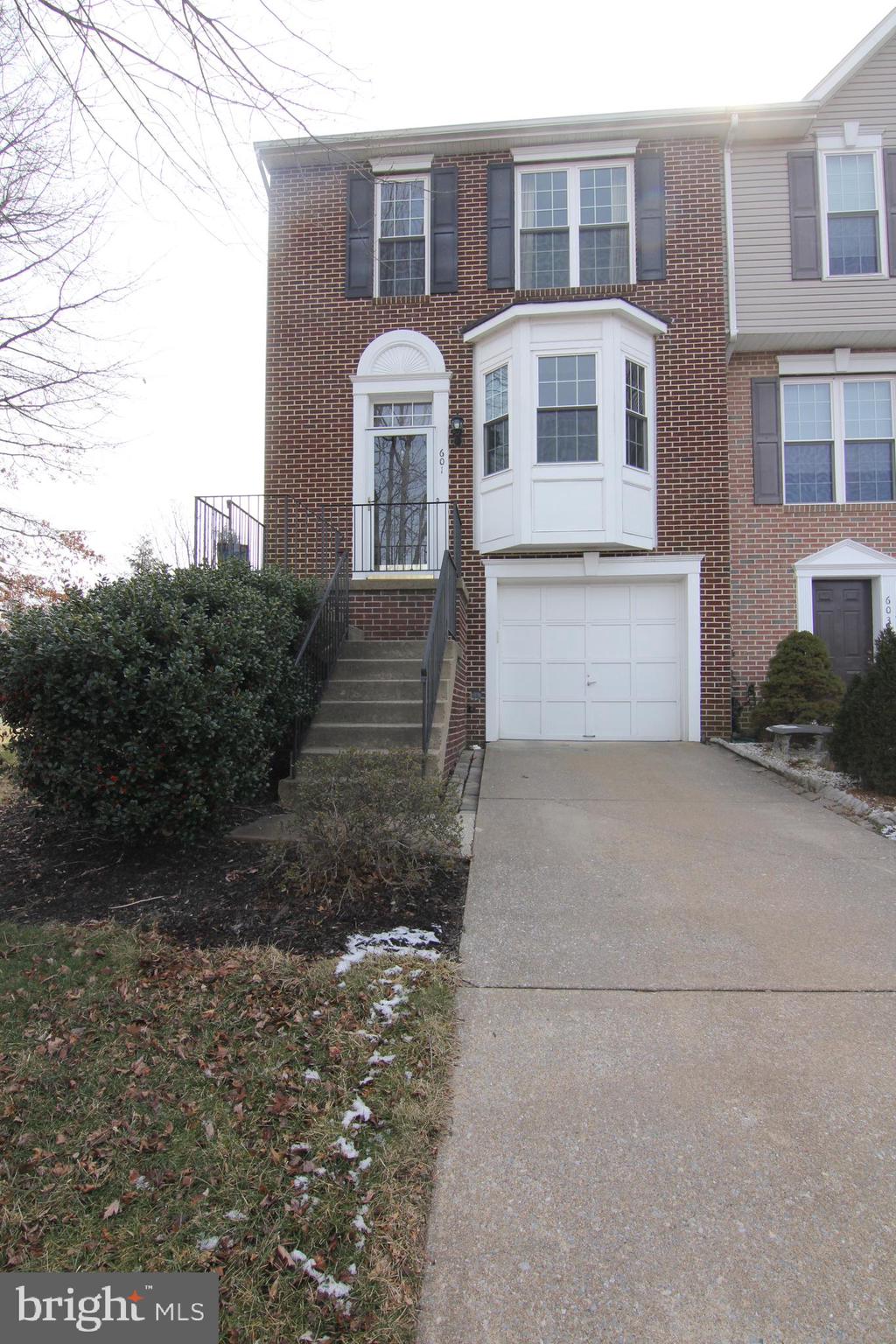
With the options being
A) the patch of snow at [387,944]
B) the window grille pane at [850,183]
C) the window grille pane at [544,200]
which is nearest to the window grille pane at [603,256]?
the window grille pane at [544,200]

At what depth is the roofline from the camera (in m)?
9.80

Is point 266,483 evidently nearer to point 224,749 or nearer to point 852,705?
point 224,749

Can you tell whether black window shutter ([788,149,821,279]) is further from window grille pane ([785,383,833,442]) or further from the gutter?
window grille pane ([785,383,833,442])

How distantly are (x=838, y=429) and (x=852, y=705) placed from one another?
5.05 metres

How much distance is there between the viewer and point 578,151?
999 cm

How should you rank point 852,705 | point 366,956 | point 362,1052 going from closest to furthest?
point 362,1052
point 366,956
point 852,705

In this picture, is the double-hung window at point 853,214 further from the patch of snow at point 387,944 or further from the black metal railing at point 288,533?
the patch of snow at point 387,944

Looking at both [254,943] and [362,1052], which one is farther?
[254,943]

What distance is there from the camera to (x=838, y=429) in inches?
406

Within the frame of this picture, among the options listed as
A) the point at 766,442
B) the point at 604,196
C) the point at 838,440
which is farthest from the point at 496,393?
the point at 838,440

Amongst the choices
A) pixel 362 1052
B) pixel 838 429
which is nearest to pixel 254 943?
pixel 362 1052

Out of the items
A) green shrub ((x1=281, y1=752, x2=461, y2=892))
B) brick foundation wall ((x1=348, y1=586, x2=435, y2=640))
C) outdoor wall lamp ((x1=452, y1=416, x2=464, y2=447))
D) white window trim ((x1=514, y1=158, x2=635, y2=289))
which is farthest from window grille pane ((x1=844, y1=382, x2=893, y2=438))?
green shrub ((x1=281, y1=752, x2=461, y2=892))

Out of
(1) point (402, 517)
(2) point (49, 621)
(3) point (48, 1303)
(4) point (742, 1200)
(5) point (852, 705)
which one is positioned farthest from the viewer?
(1) point (402, 517)

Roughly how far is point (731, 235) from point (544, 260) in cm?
254
